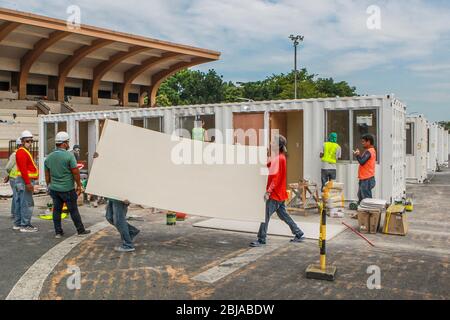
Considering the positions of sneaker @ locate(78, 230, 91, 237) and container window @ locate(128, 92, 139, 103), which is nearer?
sneaker @ locate(78, 230, 91, 237)

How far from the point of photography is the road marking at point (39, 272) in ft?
17.6

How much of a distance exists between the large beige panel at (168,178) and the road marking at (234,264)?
0.54 metres

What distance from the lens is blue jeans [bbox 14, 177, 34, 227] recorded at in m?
9.05

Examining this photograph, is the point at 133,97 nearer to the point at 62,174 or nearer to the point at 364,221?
the point at 62,174

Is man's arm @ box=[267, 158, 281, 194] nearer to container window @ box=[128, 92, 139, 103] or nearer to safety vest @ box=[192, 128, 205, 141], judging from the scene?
safety vest @ box=[192, 128, 205, 141]

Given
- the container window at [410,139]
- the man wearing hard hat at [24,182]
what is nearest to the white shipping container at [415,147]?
the container window at [410,139]

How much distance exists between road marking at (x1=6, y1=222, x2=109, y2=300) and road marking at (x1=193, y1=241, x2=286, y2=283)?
2007 mm

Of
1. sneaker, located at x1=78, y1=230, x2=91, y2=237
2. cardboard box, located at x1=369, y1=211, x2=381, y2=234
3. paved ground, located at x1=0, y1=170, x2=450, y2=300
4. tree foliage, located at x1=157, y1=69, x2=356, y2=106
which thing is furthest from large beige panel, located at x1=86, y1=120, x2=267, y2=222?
tree foliage, located at x1=157, y1=69, x2=356, y2=106

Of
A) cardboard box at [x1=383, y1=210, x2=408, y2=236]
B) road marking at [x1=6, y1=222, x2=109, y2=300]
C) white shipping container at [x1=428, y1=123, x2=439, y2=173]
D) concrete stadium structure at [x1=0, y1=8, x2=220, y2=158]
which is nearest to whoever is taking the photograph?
road marking at [x1=6, y1=222, x2=109, y2=300]

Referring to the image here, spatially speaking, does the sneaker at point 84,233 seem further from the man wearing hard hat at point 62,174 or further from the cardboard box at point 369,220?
the cardboard box at point 369,220

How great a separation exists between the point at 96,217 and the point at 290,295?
6.61 meters

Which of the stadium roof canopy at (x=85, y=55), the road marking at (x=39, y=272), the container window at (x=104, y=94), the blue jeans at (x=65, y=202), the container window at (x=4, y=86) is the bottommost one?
the road marking at (x=39, y=272)

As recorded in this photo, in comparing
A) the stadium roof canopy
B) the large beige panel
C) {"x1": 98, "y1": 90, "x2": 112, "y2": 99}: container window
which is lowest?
the large beige panel
